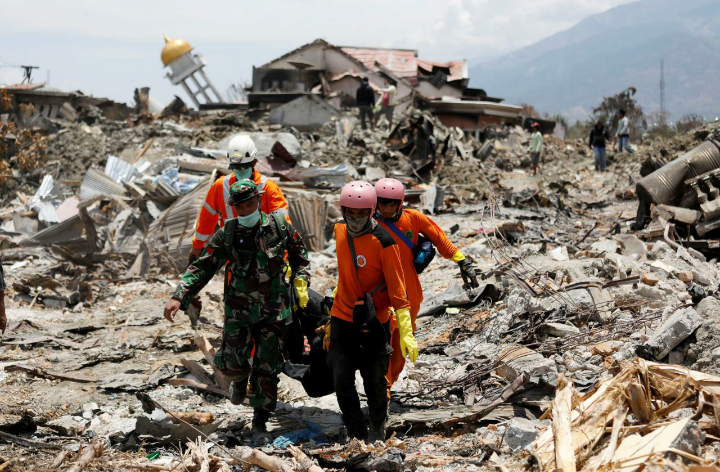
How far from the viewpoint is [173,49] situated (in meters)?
35.0

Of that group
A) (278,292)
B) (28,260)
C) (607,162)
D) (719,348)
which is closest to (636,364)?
(719,348)

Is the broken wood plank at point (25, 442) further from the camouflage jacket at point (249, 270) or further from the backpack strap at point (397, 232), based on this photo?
the backpack strap at point (397, 232)

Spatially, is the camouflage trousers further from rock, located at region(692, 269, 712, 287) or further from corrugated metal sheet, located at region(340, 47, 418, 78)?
corrugated metal sheet, located at region(340, 47, 418, 78)

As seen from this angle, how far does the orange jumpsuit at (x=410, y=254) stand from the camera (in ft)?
15.4

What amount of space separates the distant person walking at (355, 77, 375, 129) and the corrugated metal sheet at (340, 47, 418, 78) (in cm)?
1242

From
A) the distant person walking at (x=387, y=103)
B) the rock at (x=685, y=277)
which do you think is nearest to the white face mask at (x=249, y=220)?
the rock at (x=685, y=277)

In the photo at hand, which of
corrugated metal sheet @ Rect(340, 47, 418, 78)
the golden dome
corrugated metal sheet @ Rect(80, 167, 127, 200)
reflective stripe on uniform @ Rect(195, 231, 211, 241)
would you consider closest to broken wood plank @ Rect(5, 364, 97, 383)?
reflective stripe on uniform @ Rect(195, 231, 211, 241)

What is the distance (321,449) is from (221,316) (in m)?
4.30

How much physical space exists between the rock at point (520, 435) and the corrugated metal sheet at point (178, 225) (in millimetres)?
7612

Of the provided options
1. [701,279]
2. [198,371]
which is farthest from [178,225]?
[701,279]

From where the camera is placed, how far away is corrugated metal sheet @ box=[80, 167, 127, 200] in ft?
49.4

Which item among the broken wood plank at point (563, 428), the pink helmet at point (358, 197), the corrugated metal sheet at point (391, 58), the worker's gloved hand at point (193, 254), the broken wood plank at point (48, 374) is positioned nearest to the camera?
the broken wood plank at point (563, 428)

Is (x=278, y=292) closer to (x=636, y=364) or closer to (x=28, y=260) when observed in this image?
(x=636, y=364)

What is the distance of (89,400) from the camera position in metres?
5.62
